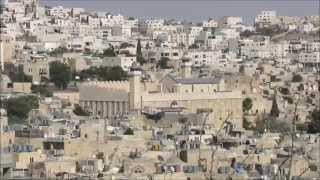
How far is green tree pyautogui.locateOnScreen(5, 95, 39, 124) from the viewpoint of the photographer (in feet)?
55.5

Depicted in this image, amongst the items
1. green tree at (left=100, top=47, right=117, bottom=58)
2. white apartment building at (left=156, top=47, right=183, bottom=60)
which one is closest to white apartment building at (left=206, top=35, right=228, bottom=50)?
white apartment building at (left=156, top=47, right=183, bottom=60)

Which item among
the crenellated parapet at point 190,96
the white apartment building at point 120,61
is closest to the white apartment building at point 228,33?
the white apartment building at point 120,61

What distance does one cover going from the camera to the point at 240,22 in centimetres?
5638

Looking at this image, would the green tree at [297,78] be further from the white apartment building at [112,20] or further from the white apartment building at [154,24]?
the white apartment building at [154,24]

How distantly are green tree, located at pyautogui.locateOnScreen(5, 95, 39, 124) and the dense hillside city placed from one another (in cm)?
3

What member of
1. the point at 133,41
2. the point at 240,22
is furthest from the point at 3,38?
the point at 240,22

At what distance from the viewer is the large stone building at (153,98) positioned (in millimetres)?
21250

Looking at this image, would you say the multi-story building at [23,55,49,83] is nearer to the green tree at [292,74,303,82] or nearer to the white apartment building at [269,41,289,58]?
the green tree at [292,74,303,82]

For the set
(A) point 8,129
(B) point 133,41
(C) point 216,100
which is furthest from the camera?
(B) point 133,41

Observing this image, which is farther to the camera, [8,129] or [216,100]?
[216,100]

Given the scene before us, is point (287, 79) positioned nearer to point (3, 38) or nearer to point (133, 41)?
point (3, 38)

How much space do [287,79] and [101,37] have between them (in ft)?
38.6

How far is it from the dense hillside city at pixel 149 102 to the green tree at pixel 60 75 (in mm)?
30

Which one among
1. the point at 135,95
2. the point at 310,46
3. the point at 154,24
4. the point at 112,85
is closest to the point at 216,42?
the point at 310,46
